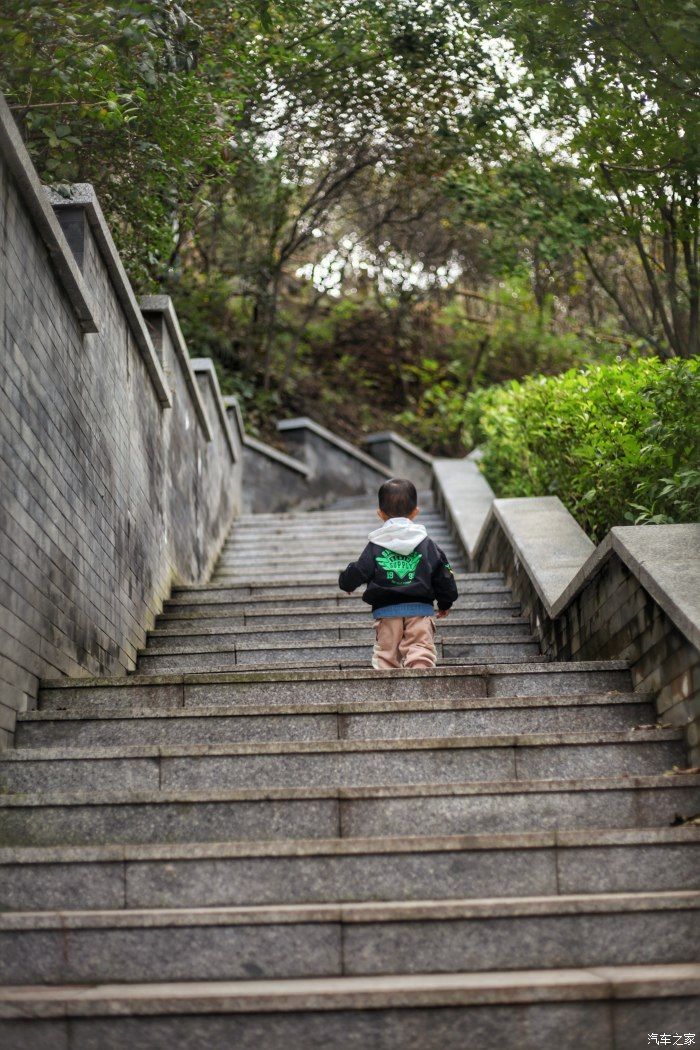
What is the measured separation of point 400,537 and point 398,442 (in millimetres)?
12095

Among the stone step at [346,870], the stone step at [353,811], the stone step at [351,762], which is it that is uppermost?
the stone step at [351,762]

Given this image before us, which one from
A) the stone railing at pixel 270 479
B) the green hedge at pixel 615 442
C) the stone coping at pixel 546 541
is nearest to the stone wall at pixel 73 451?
the stone coping at pixel 546 541

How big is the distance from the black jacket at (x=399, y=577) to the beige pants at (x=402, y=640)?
98 millimetres

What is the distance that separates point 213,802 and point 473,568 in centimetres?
611

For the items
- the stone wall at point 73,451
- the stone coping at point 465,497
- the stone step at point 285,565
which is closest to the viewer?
the stone wall at point 73,451

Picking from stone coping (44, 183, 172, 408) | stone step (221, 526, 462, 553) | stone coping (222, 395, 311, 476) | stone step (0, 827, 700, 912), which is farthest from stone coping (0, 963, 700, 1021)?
stone coping (222, 395, 311, 476)

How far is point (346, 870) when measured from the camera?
3.61 m

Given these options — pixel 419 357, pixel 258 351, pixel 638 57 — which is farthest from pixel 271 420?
pixel 638 57

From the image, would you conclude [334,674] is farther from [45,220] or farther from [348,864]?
[45,220]

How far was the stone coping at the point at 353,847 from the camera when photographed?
11.8 ft

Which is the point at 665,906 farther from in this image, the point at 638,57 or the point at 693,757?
the point at 638,57

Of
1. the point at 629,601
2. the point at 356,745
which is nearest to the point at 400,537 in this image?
the point at 629,601

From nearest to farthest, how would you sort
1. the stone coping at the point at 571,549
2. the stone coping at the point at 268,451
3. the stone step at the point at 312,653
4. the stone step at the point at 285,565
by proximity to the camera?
the stone coping at the point at 571,549, the stone step at the point at 312,653, the stone step at the point at 285,565, the stone coping at the point at 268,451

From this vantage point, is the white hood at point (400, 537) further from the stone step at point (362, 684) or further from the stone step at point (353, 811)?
the stone step at point (353, 811)
